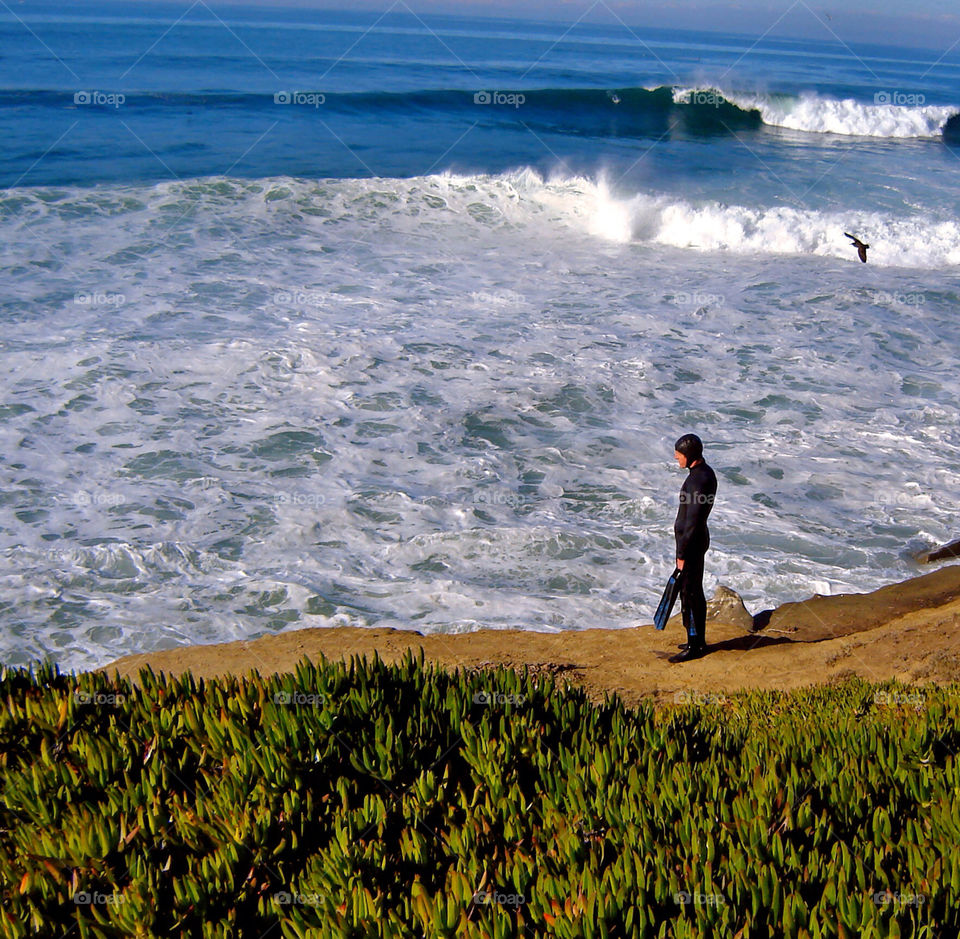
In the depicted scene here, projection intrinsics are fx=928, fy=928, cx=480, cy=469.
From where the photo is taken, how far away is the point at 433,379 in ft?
43.2

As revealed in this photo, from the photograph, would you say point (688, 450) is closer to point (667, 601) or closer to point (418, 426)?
point (667, 601)

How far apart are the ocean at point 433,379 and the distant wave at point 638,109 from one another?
21.0ft

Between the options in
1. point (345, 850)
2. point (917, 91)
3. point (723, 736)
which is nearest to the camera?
point (345, 850)

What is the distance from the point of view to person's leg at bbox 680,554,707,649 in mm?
7062

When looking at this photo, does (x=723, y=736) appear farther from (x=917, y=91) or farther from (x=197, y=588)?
(x=917, y=91)

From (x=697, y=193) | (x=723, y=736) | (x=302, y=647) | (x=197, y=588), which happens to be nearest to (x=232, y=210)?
(x=697, y=193)

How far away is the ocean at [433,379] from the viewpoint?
8695mm

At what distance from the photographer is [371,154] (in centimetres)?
3045

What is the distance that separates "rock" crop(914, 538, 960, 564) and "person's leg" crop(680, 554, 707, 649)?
130 inches

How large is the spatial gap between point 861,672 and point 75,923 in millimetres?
5550

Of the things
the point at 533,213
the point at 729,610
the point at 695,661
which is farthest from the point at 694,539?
the point at 533,213

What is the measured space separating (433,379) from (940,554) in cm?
689

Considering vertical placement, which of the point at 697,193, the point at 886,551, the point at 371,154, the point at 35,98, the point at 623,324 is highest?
the point at 35,98

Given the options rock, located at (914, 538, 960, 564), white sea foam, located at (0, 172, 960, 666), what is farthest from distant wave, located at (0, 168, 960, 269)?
rock, located at (914, 538, 960, 564)
